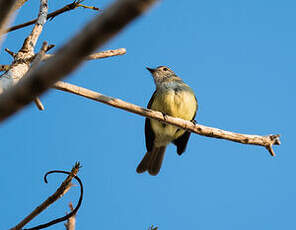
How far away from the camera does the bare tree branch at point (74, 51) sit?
2.52 ft

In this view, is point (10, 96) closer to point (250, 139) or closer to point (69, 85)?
point (69, 85)

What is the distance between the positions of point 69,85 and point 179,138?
157 inches

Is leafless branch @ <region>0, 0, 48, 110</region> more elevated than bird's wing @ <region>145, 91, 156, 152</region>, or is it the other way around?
bird's wing @ <region>145, 91, 156, 152</region>

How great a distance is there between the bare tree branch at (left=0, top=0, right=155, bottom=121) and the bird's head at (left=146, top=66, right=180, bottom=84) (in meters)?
6.26

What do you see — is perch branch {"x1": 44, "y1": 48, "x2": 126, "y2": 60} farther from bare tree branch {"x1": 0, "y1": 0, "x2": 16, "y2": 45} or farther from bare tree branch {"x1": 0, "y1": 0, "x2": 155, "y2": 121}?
bare tree branch {"x1": 0, "y1": 0, "x2": 155, "y2": 121}

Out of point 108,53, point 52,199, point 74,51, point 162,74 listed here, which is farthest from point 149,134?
point 74,51

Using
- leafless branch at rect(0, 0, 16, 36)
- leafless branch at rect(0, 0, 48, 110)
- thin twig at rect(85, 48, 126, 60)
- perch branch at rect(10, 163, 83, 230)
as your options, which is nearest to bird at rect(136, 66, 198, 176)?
thin twig at rect(85, 48, 126, 60)

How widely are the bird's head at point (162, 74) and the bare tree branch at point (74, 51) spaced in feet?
20.5

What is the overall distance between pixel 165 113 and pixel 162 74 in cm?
143

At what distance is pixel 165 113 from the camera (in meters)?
6.16

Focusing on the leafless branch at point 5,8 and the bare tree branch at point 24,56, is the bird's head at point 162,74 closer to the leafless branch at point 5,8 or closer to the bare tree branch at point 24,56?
the bare tree branch at point 24,56

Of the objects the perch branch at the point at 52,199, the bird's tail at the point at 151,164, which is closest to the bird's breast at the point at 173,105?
the bird's tail at the point at 151,164

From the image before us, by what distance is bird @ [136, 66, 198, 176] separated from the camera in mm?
6043

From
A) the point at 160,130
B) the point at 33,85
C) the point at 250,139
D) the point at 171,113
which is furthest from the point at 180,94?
the point at 33,85
